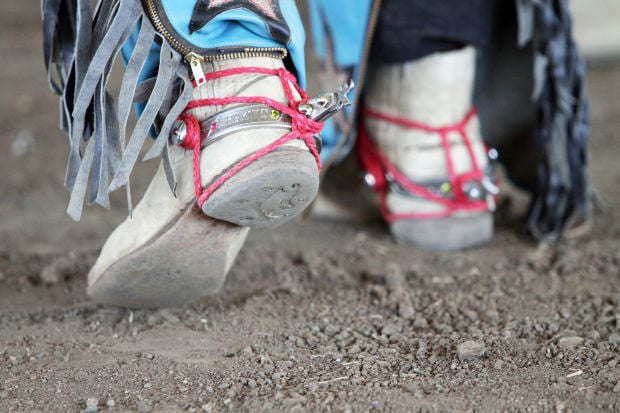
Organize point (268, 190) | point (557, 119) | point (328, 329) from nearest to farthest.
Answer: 1. point (268, 190)
2. point (328, 329)
3. point (557, 119)

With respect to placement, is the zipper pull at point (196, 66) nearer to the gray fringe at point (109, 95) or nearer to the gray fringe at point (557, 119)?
the gray fringe at point (109, 95)

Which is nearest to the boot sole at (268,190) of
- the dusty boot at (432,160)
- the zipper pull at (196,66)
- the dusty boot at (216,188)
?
the dusty boot at (216,188)

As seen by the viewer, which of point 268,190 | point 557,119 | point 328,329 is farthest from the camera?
point 557,119

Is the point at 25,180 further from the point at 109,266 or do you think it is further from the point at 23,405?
the point at 23,405

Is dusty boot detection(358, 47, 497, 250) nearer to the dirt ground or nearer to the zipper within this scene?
the dirt ground

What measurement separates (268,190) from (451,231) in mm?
605

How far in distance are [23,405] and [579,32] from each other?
2554 mm

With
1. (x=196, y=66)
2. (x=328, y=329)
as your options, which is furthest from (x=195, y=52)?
(x=328, y=329)

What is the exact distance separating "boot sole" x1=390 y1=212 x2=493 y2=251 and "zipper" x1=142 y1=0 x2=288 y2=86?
58 cm

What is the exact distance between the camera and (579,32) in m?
2.93

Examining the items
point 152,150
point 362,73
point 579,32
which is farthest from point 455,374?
point 579,32

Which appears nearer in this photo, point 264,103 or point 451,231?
point 264,103

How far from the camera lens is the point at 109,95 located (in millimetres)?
1006

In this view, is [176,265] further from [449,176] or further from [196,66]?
[449,176]
